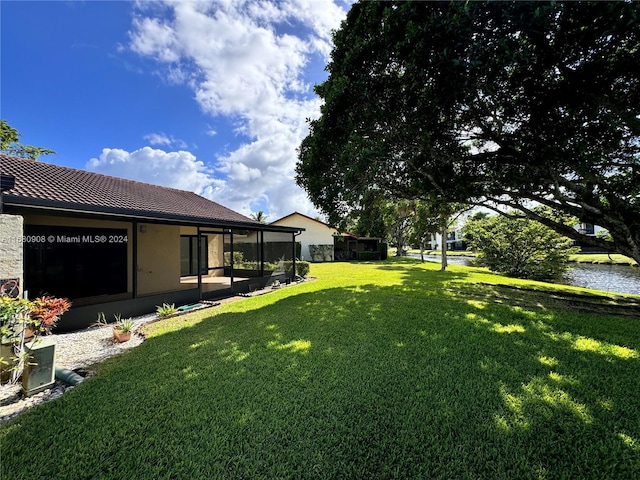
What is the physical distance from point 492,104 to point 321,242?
22.2 m

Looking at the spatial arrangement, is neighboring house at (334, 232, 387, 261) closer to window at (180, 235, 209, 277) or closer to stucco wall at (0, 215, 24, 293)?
window at (180, 235, 209, 277)

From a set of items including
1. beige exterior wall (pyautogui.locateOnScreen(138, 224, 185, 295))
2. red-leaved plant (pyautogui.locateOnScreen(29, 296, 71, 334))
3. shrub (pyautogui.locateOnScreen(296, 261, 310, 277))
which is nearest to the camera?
red-leaved plant (pyautogui.locateOnScreen(29, 296, 71, 334))

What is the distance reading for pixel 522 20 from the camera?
499 centimetres

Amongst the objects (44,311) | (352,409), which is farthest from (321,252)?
(352,409)

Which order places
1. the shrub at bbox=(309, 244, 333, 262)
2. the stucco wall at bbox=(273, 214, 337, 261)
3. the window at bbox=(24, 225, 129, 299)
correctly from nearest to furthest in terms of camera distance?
the window at bbox=(24, 225, 129, 299), the shrub at bbox=(309, 244, 333, 262), the stucco wall at bbox=(273, 214, 337, 261)

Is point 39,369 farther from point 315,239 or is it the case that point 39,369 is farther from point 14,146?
point 14,146

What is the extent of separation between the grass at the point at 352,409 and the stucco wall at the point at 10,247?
72.2 inches

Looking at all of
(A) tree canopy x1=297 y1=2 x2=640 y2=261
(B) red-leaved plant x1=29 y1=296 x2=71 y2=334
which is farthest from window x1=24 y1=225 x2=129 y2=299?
(A) tree canopy x1=297 y1=2 x2=640 y2=261

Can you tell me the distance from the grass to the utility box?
478 millimetres

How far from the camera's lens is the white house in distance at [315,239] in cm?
2816

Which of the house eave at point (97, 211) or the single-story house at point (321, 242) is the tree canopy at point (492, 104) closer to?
the house eave at point (97, 211)

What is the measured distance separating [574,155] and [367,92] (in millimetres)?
5290

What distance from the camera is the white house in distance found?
28.2 meters

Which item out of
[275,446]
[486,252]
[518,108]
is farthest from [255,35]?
[486,252]
